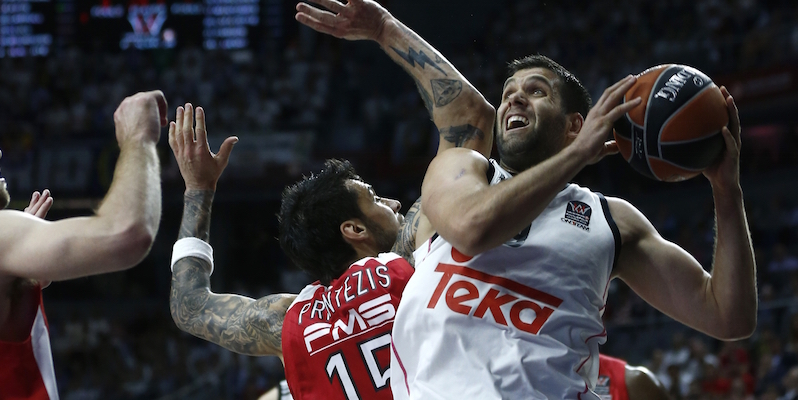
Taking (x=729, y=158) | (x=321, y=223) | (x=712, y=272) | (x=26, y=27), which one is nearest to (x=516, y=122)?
(x=729, y=158)

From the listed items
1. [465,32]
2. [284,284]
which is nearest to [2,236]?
[284,284]

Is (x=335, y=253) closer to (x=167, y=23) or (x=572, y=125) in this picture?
(x=572, y=125)

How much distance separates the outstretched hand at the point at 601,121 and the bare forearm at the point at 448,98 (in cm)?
56

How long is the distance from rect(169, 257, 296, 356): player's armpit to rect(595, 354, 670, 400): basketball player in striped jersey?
84.0 inches

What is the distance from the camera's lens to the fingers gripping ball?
8.34 feet

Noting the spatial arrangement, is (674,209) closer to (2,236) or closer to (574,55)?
(574,55)

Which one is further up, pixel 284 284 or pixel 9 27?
pixel 9 27

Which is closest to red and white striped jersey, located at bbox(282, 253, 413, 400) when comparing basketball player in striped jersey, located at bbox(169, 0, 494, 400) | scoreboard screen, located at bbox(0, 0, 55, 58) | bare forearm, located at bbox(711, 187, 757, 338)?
basketball player in striped jersey, located at bbox(169, 0, 494, 400)

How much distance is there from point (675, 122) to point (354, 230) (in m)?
1.47

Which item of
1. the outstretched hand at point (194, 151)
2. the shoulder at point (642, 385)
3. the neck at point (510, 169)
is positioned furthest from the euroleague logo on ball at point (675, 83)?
the shoulder at point (642, 385)

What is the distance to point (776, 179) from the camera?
44.3 ft

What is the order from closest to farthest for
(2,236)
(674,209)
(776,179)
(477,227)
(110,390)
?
(477,227) → (2,236) → (110,390) → (776,179) → (674,209)

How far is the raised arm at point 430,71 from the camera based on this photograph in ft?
9.45

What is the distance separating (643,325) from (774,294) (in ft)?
6.12
